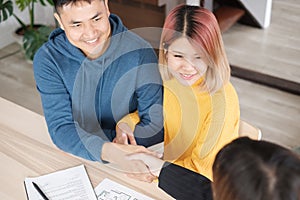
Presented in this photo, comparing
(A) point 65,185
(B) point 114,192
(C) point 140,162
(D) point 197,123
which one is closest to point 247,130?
(D) point 197,123

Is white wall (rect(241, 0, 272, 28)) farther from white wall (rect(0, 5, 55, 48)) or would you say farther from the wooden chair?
the wooden chair

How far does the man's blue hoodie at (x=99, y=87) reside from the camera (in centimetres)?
151

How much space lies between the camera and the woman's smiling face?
137 centimetres

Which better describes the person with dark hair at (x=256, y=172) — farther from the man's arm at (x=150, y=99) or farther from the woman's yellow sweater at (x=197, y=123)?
the man's arm at (x=150, y=99)

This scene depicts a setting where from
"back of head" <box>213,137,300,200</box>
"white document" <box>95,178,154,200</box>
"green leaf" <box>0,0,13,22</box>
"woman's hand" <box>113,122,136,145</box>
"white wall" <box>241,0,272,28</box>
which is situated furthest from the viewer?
"white wall" <box>241,0,272,28</box>

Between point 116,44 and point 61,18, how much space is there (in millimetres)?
202

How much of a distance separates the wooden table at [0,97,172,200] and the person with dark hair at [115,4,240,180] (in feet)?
0.59

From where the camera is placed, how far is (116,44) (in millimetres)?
1562

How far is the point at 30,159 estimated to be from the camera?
56.6 inches

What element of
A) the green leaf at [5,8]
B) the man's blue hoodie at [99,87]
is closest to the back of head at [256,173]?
the man's blue hoodie at [99,87]

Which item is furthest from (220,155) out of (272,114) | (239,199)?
(272,114)

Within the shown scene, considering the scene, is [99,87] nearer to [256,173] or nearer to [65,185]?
[65,185]

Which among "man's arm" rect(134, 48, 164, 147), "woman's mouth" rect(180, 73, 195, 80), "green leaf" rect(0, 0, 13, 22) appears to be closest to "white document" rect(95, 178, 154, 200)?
"man's arm" rect(134, 48, 164, 147)

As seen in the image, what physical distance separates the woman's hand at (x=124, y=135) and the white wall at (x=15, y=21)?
219 centimetres
